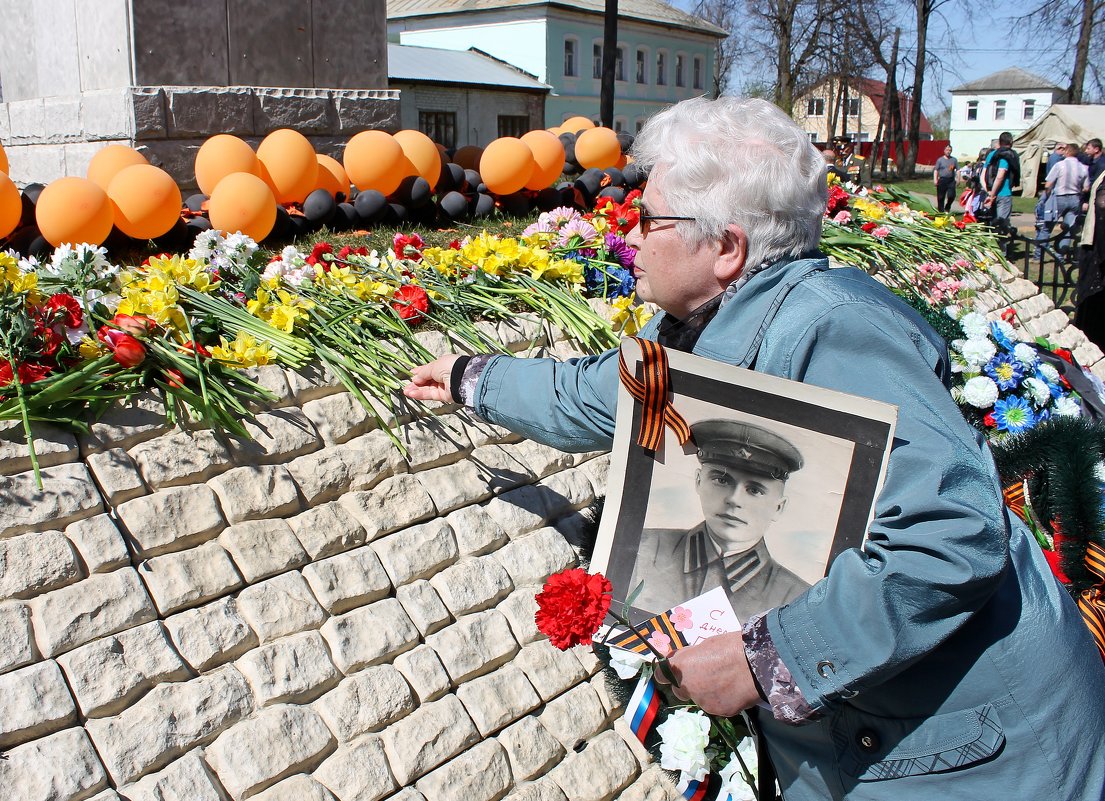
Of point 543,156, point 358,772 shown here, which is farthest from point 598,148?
point 358,772

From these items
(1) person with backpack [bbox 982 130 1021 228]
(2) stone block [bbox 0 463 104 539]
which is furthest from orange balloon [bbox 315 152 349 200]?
(1) person with backpack [bbox 982 130 1021 228]

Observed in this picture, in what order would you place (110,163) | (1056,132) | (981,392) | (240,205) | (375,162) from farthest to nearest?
1. (1056,132)
2. (375,162)
3. (110,163)
4. (240,205)
5. (981,392)

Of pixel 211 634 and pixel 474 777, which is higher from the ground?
pixel 211 634

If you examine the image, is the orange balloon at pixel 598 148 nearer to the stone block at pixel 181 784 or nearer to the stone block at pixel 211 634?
the stone block at pixel 211 634

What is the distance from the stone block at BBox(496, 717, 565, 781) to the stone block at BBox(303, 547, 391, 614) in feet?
1.67

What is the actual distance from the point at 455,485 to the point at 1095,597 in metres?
1.76

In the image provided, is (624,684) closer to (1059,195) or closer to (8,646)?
(8,646)

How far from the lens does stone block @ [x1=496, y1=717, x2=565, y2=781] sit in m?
2.52

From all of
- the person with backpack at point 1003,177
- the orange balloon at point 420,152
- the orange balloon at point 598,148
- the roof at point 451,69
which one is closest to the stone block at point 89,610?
the orange balloon at point 420,152

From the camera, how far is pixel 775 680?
1499 millimetres

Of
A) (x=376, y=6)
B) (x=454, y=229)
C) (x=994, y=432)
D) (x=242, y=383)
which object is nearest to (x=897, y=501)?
(x=242, y=383)

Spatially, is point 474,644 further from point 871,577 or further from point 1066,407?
point 1066,407

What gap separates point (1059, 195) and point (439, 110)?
713 inches

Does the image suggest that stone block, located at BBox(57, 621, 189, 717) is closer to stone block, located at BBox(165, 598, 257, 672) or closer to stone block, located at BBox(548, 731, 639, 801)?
stone block, located at BBox(165, 598, 257, 672)
